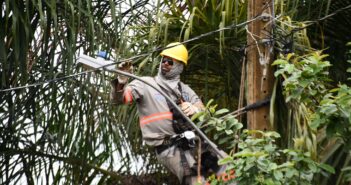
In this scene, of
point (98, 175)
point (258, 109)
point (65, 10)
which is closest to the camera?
point (258, 109)

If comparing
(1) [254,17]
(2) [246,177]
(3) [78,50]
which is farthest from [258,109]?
(3) [78,50]

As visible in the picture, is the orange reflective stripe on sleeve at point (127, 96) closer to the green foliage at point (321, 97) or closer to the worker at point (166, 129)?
the worker at point (166, 129)

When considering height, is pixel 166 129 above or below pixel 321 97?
below

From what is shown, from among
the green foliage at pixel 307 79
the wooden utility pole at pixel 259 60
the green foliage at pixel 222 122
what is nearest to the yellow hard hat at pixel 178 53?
the wooden utility pole at pixel 259 60

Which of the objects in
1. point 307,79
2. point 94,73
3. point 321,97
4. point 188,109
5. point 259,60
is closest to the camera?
point 307,79

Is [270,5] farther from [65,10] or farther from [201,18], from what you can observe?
[65,10]

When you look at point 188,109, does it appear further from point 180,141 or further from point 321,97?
point 321,97

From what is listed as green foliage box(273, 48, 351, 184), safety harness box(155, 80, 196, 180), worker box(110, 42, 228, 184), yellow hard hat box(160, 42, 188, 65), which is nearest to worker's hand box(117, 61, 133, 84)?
worker box(110, 42, 228, 184)

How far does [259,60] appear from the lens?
609 cm

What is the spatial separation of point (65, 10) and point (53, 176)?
67.4 inches

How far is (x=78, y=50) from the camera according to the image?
782 centimetres

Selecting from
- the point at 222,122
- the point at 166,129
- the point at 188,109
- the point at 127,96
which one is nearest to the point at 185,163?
the point at 166,129

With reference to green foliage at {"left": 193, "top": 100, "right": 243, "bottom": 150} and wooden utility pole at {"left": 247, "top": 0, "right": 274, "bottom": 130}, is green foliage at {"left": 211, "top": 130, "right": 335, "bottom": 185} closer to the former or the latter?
green foliage at {"left": 193, "top": 100, "right": 243, "bottom": 150}

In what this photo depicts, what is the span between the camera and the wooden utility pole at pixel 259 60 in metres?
6.02
